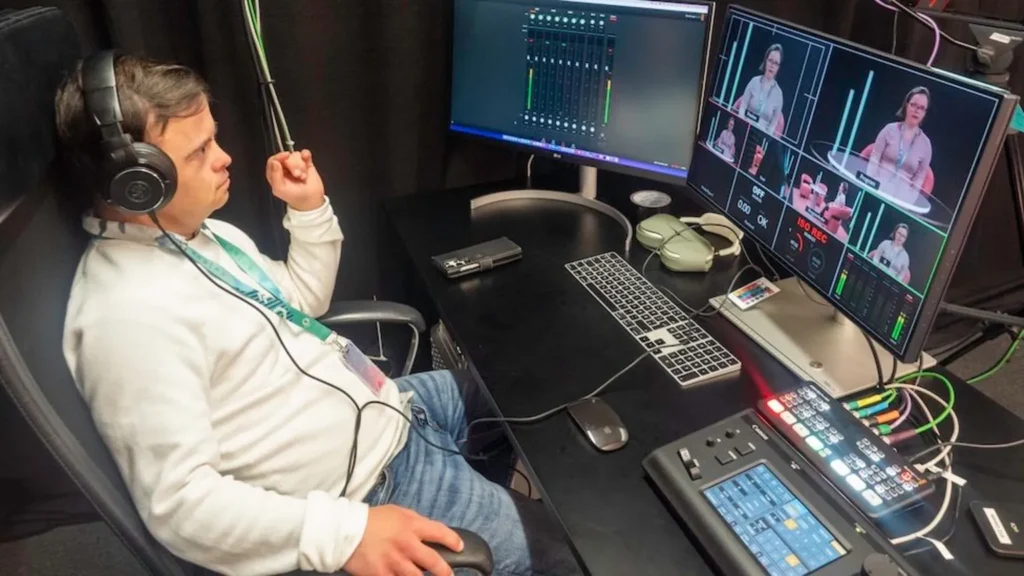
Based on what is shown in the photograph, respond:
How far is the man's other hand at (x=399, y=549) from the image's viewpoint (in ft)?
2.75

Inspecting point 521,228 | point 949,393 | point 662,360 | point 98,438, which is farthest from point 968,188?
point 98,438

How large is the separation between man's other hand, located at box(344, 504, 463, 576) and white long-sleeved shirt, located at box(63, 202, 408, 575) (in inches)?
0.6

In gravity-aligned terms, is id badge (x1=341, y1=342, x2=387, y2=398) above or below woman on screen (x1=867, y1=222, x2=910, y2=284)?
below

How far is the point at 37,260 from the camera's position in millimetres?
741

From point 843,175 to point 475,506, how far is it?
681 millimetres

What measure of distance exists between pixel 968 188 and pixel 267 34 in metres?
1.16

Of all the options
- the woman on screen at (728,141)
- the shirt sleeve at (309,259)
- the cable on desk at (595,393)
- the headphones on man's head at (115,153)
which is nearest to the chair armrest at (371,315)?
the shirt sleeve at (309,259)

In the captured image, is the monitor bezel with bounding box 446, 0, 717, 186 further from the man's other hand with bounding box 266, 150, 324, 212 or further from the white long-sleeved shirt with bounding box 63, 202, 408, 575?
the white long-sleeved shirt with bounding box 63, 202, 408, 575

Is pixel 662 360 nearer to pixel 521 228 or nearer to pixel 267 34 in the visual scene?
pixel 521 228

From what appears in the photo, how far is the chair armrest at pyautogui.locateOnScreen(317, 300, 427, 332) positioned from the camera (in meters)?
1.25

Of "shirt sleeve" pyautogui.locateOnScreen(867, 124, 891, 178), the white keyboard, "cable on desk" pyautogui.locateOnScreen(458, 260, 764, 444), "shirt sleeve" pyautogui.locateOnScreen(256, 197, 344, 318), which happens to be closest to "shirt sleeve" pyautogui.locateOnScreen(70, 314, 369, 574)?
"cable on desk" pyautogui.locateOnScreen(458, 260, 764, 444)

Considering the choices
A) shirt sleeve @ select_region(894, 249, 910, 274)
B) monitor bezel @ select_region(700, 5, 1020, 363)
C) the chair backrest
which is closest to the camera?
the chair backrest

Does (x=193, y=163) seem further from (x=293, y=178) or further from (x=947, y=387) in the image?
(x=947, y=387)

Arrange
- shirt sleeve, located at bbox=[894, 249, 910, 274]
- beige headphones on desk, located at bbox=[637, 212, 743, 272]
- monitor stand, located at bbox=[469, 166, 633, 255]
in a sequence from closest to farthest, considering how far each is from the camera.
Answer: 1. shirt sleeve, located at bbox=[894, 249, 910, 274]
2. beige headphones on desk, located at bbox=[637, 212, 743, 272]
3. monitor stand, located at bbox=[469, 166, 633, 255]
